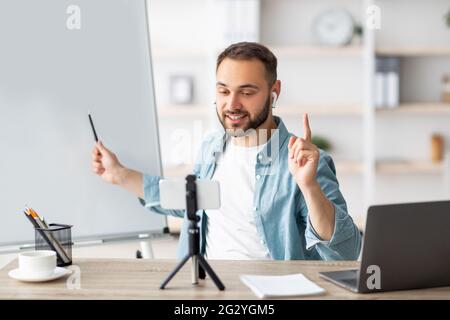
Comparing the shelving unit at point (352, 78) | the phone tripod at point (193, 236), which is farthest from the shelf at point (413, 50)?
the phone tripod at point (193, 236)

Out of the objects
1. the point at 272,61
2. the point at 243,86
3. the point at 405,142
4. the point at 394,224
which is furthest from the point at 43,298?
the point at 405,142

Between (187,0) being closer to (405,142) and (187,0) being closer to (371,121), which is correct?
(371,121)

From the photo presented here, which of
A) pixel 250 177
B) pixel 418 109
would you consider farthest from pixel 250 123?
pixel 418 109

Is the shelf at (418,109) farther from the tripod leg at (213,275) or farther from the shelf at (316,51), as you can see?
the tripod leg at (213,275)

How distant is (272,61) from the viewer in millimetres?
2246

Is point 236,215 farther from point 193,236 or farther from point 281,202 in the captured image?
point 193,236

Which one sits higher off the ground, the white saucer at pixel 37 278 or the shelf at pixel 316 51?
the shelf at pixel 316 51

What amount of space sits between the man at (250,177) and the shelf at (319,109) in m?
2.37

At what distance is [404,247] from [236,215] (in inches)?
29.3

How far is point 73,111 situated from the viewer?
95.0 inches

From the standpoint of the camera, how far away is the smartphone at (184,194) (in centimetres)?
163

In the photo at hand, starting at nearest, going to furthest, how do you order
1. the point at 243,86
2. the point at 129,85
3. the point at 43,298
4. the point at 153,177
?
the point at 43,298
the point at 243,86
the point at 153,177
the point at 129,85

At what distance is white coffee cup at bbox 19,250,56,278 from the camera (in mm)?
1684

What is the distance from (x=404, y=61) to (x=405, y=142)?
539mm
